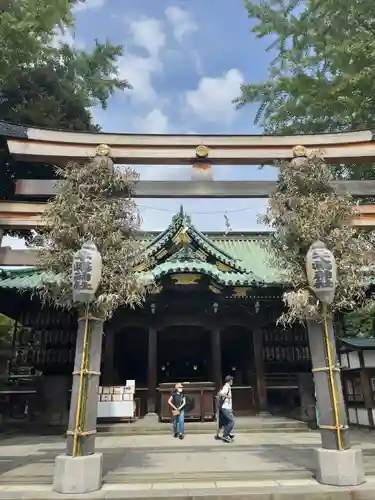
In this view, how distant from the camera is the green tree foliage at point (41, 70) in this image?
13.8 metres

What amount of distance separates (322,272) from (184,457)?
5.28 metres

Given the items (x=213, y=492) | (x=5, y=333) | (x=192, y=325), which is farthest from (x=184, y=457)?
(x=5, y=333)

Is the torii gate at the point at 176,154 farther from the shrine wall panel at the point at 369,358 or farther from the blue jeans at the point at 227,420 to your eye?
the shrine wall panel at the point at 369,358

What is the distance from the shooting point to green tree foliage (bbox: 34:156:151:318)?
24.2 feet

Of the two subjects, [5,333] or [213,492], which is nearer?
[213,492]

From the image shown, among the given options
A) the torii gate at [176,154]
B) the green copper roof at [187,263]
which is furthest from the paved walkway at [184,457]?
the green copper roof at [187,263]

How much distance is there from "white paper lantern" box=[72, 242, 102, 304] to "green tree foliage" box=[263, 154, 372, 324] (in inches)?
144

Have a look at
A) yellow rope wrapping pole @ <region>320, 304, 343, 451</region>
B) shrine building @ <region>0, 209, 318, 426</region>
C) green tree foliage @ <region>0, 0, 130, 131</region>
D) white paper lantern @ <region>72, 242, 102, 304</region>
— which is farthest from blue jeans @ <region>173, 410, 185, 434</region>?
green tree foliage @ <region>0, 0, 130, 131</region>

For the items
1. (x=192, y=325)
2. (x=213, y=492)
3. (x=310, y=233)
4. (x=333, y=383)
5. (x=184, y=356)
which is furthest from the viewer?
(x=184, y=356)

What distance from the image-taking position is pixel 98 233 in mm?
7605

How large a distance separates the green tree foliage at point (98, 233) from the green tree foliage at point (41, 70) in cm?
809

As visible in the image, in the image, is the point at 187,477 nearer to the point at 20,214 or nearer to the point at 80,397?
the point at 80,397

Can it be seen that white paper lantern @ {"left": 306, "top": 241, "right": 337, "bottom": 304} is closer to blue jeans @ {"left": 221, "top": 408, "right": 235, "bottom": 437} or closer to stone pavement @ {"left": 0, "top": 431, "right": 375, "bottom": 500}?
stone pavement @ {"left": 0, "top": 431, "right": 375, "bottom": 500}

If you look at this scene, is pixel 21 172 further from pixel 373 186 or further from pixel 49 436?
pixel 373 186
